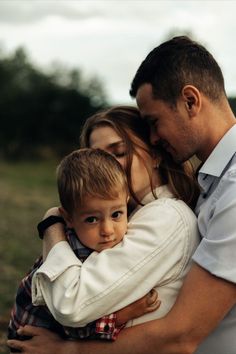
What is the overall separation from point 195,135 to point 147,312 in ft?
3.17

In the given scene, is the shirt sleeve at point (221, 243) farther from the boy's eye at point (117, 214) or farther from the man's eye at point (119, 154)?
the man's eye at point (119, 154)

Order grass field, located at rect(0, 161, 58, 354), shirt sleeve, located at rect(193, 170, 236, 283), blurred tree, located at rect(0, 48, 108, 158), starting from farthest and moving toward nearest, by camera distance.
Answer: blurred tree, located at rect(0, 48, 108, 158), grass field, located at rect(0, 161, 58, 354), shirt sleeve, located at rect(193, 170, 236, 283)

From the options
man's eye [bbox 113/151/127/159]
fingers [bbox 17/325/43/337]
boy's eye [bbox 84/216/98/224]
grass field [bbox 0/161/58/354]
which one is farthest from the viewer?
grass field [bbox 0/161/58/354]

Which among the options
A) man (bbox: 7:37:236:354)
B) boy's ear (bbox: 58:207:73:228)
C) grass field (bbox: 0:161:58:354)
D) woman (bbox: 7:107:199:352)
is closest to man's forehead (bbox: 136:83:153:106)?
man (bbox: 7:37:236:354)

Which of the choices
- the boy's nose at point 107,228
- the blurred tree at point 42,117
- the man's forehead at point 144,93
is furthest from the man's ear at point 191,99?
the blurred tree at point 42,117

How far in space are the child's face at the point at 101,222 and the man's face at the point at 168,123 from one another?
55 cm

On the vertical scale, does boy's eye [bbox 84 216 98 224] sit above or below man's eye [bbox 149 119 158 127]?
Answer: below

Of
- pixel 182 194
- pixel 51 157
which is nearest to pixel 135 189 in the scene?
pixel 182 194

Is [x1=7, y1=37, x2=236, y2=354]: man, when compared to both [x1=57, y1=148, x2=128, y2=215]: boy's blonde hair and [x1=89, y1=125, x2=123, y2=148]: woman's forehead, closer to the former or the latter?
[x1=89, y1=125, x2=123, y2=148]: woman's forehead

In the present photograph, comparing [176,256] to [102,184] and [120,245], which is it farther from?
[102,184]

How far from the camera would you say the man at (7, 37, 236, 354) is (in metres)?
Answer: 2.64

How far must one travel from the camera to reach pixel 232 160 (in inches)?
118

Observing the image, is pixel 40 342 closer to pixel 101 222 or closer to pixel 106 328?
pixel 106 328

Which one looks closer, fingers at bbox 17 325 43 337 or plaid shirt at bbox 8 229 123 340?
plaid shirt at bbox 8 229 123 340
